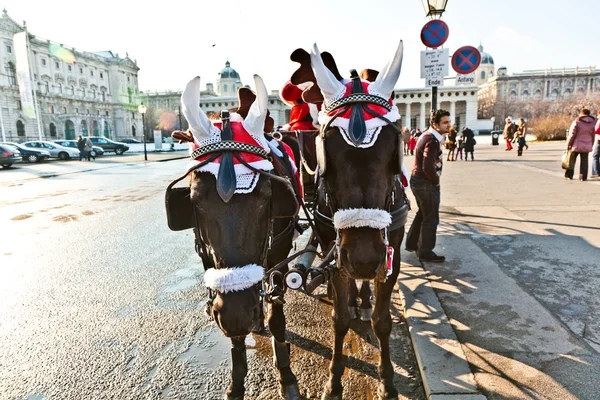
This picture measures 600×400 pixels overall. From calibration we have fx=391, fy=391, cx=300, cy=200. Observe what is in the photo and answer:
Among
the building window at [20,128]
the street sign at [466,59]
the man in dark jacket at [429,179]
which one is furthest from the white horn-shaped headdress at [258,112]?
the building window at [20,128]

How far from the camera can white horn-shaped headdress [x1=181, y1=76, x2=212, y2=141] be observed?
215 cm

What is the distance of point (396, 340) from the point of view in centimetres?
367

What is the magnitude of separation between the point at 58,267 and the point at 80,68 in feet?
306

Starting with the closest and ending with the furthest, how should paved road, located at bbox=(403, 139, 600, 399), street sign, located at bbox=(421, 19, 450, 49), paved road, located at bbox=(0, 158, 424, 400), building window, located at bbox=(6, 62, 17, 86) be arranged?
paved road, located at bbox=(403, 139, 600, 399) → paved road, located at bbox=(0, 158, 424, 400) → street sign, located at bbox=(421, 19, 450, 49) → building window, located at bbox=(6, 62, 17, 86)

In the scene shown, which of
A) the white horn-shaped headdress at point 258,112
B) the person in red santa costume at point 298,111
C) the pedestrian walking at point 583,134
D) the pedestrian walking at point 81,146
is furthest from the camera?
the pedestrian walking at point 81,146

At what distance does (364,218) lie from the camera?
2154 mm

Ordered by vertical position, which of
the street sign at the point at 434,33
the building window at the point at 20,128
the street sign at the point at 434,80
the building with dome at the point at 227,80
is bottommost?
the street sign at the point at 434,80

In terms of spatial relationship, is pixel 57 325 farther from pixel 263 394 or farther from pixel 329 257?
pixel 329 257

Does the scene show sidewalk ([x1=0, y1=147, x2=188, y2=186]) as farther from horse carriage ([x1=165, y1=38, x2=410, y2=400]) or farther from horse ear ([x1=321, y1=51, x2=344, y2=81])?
horse carriage ([x1=165, y1=38, x2=410, y2=400])

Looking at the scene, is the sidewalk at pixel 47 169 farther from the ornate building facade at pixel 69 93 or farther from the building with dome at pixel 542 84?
the building with dome at pixel 542 84

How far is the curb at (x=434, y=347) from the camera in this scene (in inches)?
108

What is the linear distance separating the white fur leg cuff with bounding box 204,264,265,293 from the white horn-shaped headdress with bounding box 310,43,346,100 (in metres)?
1.31

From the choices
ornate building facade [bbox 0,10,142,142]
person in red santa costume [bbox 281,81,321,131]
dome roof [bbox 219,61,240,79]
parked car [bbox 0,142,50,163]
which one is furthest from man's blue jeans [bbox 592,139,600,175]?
dome roof [bbox 219,61,240,79]

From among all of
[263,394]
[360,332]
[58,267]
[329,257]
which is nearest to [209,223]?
[329,257]
